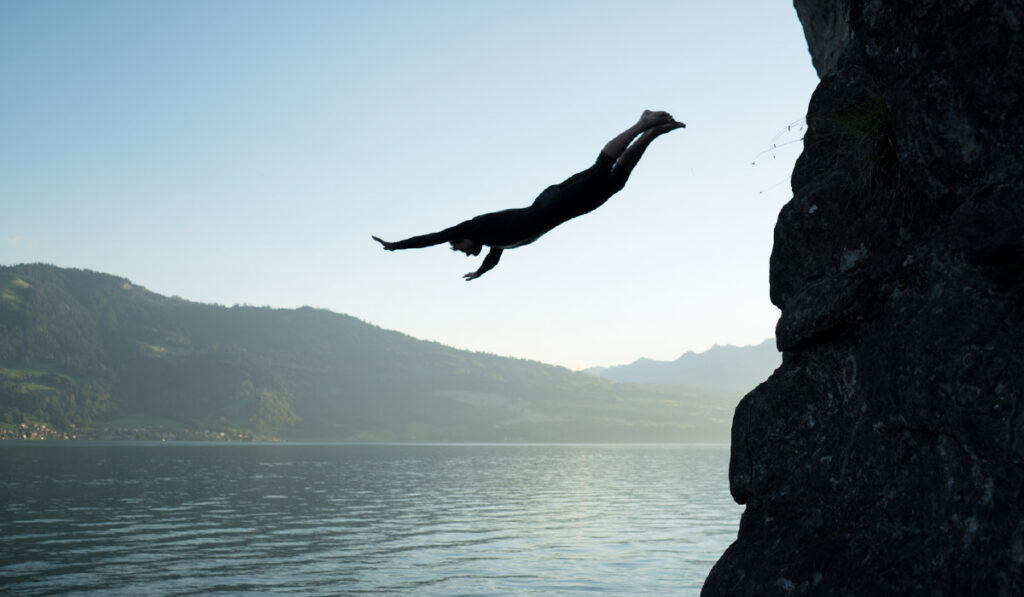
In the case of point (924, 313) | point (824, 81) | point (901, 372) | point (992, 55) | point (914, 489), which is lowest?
point (914, 489)

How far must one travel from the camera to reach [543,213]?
708 centimetres

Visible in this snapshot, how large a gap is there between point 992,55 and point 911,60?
0.70 metres

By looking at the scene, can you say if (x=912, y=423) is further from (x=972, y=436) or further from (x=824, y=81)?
(x=824, y=81)

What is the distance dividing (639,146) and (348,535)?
162ft

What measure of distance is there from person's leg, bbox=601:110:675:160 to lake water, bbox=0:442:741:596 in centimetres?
2940

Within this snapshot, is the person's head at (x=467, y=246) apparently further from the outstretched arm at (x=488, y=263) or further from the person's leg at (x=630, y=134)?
the person's leg at (x=630, y=134)

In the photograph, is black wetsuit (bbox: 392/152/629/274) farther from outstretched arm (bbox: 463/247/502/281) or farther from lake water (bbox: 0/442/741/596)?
lake water (bbox: 0/442/741/596)

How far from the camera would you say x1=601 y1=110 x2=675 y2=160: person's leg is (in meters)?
6.98

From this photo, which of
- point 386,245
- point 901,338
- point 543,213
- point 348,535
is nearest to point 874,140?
point 901,338

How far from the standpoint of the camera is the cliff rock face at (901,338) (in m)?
5.85

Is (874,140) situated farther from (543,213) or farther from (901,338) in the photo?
(543,213)

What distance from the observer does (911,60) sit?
658 centimetres

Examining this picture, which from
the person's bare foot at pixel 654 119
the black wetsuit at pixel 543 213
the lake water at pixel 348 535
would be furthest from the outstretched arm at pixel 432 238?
the lake water at pixel 348 535

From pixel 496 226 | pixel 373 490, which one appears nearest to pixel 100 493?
pixel 373 490
